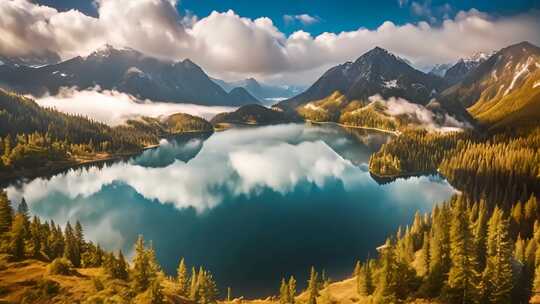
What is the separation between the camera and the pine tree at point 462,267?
213ft

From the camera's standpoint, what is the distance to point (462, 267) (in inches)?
2571

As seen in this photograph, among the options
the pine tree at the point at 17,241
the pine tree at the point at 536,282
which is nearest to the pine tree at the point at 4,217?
the pine tree at the point at 17,241

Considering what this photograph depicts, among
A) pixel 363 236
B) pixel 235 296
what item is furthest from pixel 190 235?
pixel 363 236

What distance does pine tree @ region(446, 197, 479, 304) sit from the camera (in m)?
64.8

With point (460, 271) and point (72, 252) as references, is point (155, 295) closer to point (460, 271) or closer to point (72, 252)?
point (72, 252)

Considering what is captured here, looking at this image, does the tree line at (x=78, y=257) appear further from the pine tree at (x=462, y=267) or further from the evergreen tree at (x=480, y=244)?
the evergreen tree at (x=480, y=244)

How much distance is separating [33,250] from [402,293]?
87574 mm

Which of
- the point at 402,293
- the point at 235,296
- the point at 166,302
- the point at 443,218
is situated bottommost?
the point at 235,296

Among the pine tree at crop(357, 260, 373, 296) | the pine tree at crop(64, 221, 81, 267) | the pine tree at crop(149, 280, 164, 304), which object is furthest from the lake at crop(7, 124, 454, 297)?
the pine tree at crop(149, 280, 164, 304)

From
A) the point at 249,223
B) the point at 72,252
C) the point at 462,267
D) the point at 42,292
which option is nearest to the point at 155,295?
the point at 42,292

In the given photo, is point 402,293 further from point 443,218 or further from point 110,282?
point 110,282

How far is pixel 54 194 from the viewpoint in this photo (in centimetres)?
19450

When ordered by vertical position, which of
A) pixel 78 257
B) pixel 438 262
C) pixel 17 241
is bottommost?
pixel 78 257

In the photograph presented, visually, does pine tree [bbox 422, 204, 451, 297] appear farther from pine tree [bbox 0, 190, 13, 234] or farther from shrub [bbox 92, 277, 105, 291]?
pine tree [bbox 0, 190, 13, 234]
